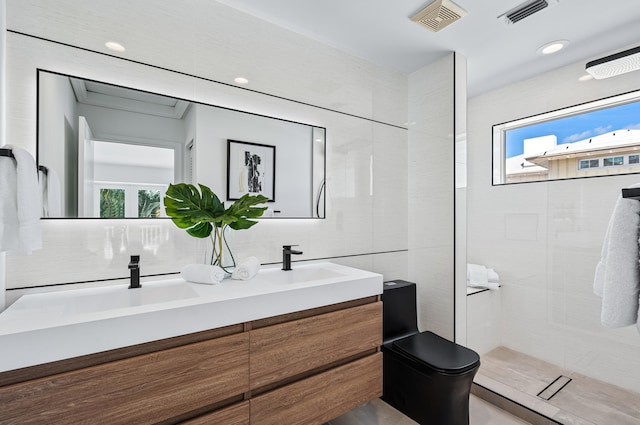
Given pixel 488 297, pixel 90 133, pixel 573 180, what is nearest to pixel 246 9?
pixel 90 133

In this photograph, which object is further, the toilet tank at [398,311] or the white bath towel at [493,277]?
the white bath towel at [493,277]

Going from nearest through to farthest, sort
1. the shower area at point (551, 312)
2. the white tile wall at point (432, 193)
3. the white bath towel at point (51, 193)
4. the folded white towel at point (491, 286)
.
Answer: the white bath towel at point (51, 193) → the shower area at point (551, 312) → the white tile wall at point (432, 193) → the folded white towel at point (491, 286)

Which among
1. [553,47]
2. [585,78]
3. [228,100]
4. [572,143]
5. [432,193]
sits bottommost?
[432,193]

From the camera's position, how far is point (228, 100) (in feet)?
5.89

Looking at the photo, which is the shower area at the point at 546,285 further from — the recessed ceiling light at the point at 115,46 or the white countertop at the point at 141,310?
the recessed ceiling light at the point at 115,46

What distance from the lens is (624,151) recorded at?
83.8 inches

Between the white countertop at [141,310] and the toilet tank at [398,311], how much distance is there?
48cm

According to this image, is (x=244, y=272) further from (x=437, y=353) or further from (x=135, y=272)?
(x=437, y=353)

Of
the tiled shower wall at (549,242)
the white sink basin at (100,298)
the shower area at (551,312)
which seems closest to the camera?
the white sink basin at (100,298)

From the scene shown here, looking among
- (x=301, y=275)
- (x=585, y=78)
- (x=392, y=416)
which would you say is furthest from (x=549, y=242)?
(x=301, y=275)

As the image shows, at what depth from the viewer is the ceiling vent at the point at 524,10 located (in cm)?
172

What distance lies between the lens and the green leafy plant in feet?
5.09

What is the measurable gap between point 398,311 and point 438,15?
74.7 inches

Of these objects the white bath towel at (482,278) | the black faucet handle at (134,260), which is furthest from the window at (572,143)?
the black faucet handle at (134,260)
